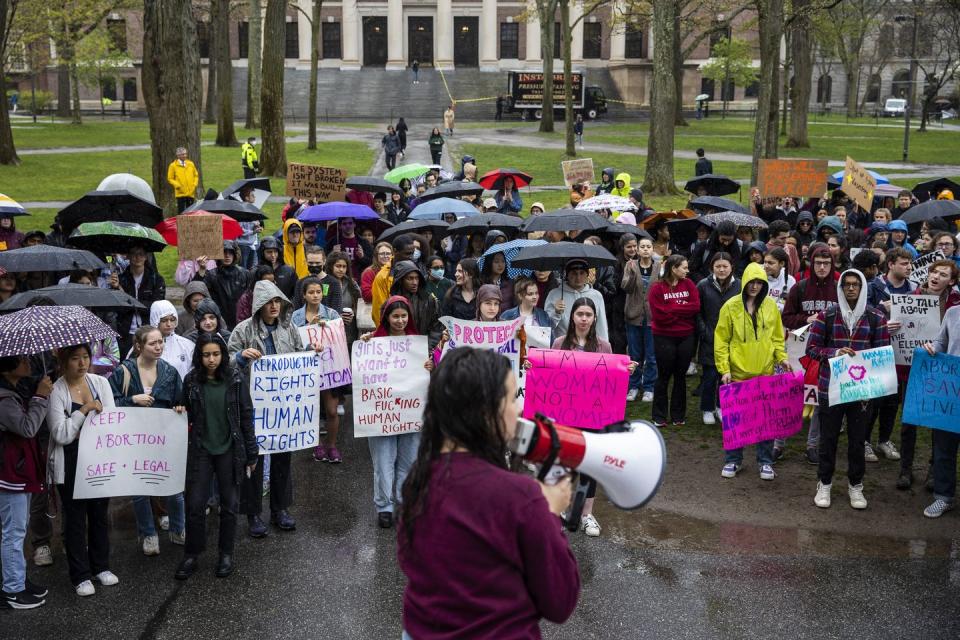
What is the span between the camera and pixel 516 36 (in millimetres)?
72812

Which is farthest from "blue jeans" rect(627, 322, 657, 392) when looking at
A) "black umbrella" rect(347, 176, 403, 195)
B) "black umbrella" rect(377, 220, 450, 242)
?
"black umbrella" rect(347, 176, 403, 195)

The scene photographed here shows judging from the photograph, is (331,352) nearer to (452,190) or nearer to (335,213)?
(335,213)

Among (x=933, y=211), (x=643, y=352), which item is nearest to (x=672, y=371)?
(x=643, y=352)

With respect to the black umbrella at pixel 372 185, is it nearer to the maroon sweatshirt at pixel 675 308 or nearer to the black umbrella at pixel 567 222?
the black umbrella at pixel 567 222

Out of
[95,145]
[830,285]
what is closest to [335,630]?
[830,285]

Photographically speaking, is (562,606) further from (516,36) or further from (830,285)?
(516,36)

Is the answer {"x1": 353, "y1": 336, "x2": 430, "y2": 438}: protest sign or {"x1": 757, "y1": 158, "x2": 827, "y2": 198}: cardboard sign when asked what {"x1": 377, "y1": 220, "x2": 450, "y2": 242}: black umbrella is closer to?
{"x1": 353, "y1": 336, "x2": 430, "y2": 438}: protest sign

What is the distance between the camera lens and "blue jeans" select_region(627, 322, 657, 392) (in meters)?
10.5

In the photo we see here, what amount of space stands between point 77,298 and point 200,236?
2.98m

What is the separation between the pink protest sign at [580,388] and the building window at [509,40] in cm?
6805

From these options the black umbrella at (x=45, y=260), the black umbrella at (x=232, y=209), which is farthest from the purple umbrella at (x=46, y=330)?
the black umbrella at (x=232, y=209)

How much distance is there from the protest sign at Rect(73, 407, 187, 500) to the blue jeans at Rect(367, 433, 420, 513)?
4.68 feet

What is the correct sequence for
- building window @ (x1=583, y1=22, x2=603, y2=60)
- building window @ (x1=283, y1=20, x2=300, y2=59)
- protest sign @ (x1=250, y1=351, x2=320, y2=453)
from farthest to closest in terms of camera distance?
building window @ (x1=583, y1=22, x2=603, y2=60) < building window @ (x1=283, y1=20, x2=300, y2=59) < protest sign @ (x1=250, y1=351, x2=320, y2=453)

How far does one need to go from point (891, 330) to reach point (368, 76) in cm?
6227
